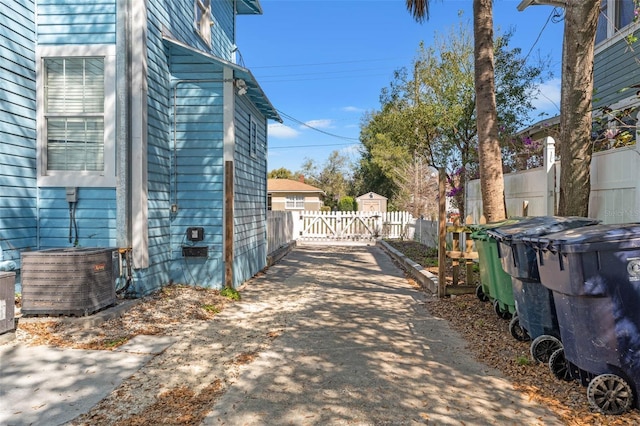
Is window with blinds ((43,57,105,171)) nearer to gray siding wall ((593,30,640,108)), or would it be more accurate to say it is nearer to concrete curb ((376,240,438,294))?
concrete curb ((376,240,438,294))

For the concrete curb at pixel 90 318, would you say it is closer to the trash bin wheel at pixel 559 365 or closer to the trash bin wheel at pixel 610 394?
the trash bin wheel at pixel 559 365

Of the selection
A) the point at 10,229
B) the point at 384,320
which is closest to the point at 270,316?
the point at 384,320

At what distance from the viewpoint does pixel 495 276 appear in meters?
5.58

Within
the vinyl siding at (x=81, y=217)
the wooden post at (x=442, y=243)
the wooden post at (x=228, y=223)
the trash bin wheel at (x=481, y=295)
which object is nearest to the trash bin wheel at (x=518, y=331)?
the trash bin wheel at (x=481, y=295)

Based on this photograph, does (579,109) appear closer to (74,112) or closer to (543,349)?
(543,349)

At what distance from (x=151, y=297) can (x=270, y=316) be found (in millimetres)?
1915

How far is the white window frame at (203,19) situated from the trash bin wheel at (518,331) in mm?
8306

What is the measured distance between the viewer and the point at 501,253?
5.02 metres

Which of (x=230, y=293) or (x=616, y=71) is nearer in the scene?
(x=230, y=293)

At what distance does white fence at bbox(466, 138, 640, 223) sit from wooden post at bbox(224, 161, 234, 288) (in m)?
5.41

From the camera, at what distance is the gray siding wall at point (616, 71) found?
8.87 metres

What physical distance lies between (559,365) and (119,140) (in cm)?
619

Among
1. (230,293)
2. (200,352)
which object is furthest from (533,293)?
(230,293)

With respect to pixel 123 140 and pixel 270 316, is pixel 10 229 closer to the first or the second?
pixel 123 140
